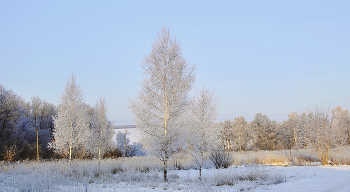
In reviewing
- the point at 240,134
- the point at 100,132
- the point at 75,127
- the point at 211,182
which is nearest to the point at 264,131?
the point at 240,134

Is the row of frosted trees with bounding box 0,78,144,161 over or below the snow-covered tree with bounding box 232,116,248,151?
over

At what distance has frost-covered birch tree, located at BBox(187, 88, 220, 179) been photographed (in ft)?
37.9

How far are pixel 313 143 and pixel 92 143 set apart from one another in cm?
1745

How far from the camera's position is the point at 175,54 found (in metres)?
10.7

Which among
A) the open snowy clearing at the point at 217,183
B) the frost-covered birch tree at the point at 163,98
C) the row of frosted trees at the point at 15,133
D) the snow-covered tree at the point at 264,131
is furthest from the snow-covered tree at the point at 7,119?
the snow-covered tree at the point at 264,131

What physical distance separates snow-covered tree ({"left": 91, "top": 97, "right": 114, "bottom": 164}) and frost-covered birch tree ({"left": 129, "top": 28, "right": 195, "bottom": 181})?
8725 millimetres

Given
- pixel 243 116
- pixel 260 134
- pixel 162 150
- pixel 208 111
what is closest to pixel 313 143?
pixel 208 111

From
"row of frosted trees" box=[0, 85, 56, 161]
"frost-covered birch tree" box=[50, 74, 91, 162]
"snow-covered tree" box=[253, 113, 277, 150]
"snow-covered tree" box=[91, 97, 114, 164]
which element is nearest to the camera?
"frost-covered birch tree" box=[50, 74, 91, 162]

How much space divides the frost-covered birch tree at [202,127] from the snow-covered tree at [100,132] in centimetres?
861

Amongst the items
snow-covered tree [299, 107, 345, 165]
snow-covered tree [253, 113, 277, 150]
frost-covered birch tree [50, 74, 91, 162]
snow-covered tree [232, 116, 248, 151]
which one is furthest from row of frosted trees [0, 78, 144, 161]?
snow-covered tree [253, 113, 277, 150]

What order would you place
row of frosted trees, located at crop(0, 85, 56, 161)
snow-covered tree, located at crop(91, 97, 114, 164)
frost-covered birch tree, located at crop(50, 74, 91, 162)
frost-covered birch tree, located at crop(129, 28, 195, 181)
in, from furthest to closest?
row of frosted trees, located at crop(0, 85, 56, 161) → snow-covered tree, located at crop(91, 97, 114, 164) → frost-covered birch tree, located at crop(50, 74, 91, 162) → frost-covered birch tree, located at crop(129, 28, 195, 181)

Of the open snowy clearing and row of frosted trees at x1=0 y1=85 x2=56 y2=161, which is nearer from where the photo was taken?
the open snowy clearing

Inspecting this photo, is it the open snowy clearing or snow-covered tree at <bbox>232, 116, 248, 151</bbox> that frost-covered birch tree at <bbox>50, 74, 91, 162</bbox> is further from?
snow-covered tree at <bbox>232, 116, 248, 151</bbox>

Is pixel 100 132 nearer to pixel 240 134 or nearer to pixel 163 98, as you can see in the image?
pixel 163 98
